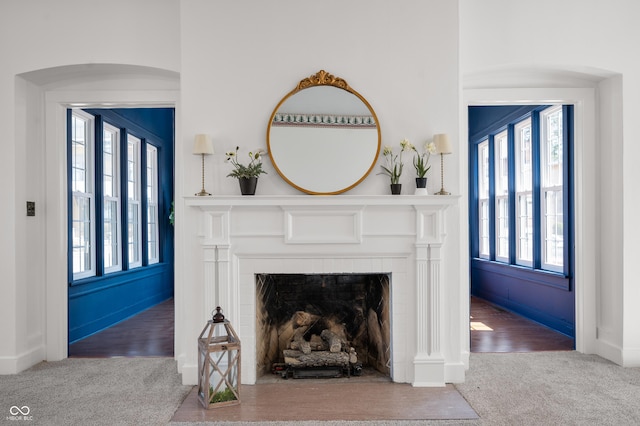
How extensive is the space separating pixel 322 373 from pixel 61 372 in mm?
2056

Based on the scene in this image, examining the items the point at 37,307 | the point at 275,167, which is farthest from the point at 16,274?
the point at 275,167

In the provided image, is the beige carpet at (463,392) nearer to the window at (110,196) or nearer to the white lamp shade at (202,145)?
the window at (110,196)

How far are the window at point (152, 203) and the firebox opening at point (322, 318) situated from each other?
4.19 meters

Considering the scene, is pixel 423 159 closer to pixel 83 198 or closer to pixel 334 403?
pixel 334 403

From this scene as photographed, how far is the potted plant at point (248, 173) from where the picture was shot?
3.55 metres

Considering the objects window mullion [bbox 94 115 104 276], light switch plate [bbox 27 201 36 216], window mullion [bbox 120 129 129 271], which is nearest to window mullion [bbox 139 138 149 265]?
window mullion [bbox 120 129 129 271]

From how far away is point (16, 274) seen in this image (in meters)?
3.93

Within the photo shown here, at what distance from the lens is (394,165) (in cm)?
369

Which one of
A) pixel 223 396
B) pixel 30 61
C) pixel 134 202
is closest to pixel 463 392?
pixel 223 396

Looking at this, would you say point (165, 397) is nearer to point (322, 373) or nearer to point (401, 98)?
point (322, 373)

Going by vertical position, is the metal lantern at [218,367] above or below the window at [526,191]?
below

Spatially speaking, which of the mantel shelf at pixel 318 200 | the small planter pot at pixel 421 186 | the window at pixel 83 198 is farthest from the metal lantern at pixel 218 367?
the window at pixel 83 198

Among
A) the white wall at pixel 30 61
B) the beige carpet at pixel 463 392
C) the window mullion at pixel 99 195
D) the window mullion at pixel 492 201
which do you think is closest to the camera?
the beige carpet at pixel 463 392

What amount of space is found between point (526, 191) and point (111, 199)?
16.9ft
